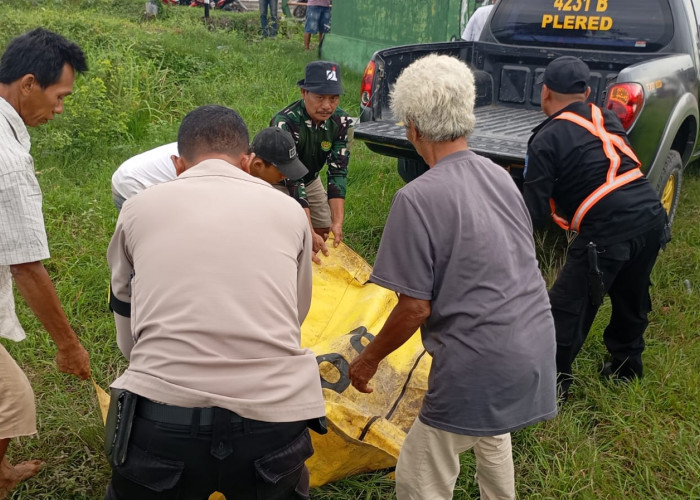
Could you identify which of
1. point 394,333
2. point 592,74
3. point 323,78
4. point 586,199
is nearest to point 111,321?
point 323,78

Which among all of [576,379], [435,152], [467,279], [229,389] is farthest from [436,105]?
[576,379]

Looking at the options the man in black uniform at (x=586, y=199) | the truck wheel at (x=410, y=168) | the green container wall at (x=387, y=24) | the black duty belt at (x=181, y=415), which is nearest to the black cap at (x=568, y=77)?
the man in black uniform at (x=586, y=199)

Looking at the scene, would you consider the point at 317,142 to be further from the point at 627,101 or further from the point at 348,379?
the point at 627,101

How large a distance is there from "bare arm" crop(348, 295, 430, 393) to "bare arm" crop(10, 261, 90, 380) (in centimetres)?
102

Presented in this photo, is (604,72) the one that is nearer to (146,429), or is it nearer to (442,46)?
(442,46)

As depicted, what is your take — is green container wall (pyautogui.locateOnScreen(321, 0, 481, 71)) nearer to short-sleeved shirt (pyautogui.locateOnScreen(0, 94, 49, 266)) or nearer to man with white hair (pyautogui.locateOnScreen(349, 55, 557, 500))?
man with white hair (pyautogui.locateOnScreen(349, 55, 557, 500))

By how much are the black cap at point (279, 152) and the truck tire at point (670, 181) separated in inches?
110

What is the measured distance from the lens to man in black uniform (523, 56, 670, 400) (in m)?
3.25

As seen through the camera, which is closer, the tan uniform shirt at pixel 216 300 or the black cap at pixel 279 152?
the tan uniform shirt at pixel 216 300

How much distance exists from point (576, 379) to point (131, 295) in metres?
2.51

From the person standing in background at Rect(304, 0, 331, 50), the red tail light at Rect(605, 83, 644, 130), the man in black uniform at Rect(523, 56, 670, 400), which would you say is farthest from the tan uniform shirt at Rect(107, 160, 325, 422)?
the person standing in background at Rect(304, 0, 331, 50)

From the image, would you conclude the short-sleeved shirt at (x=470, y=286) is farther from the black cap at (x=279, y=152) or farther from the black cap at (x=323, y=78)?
the black cap at (x=323, y=78)

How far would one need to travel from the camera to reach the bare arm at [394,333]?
2.18m

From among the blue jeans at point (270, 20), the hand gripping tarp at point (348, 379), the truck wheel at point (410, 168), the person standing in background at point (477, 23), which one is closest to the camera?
the hand gripping tarp at point (348, 379)
